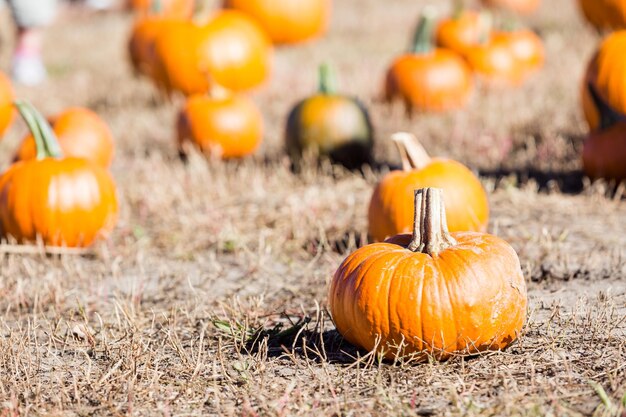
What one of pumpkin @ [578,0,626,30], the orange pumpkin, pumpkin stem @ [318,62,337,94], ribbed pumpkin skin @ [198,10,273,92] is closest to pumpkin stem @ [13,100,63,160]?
the orange pumpkin

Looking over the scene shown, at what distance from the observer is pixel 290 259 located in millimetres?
4195

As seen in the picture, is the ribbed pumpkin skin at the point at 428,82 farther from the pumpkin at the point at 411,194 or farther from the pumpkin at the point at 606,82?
the pumpkin at the point at 411,194

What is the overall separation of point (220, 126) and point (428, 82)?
1.80m

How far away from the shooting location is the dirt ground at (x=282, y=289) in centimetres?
271

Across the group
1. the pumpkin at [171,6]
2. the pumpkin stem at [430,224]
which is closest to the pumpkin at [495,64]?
the pumpkin at [171,6]

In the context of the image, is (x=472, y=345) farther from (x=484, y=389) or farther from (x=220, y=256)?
(x=220, y=256)

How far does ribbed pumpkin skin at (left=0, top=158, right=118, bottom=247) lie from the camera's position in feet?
14.2

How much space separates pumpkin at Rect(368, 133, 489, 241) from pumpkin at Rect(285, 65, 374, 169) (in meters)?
1.63

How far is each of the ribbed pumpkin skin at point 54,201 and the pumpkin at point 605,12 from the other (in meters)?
5.82

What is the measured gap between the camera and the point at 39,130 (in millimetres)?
4426

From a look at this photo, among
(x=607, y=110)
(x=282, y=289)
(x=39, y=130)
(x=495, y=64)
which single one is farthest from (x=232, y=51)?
(x=282, y=289)

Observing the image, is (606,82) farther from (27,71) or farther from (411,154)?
(27,71)

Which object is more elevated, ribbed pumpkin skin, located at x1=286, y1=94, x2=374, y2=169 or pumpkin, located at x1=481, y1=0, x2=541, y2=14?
pumpkin, located at x1=481, y1=0, x2=541, y2=14

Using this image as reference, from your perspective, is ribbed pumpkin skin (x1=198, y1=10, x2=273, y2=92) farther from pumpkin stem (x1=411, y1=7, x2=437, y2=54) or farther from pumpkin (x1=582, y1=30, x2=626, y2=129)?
pumpkin (x1=582, y1=30, x2=626, y2=129)
